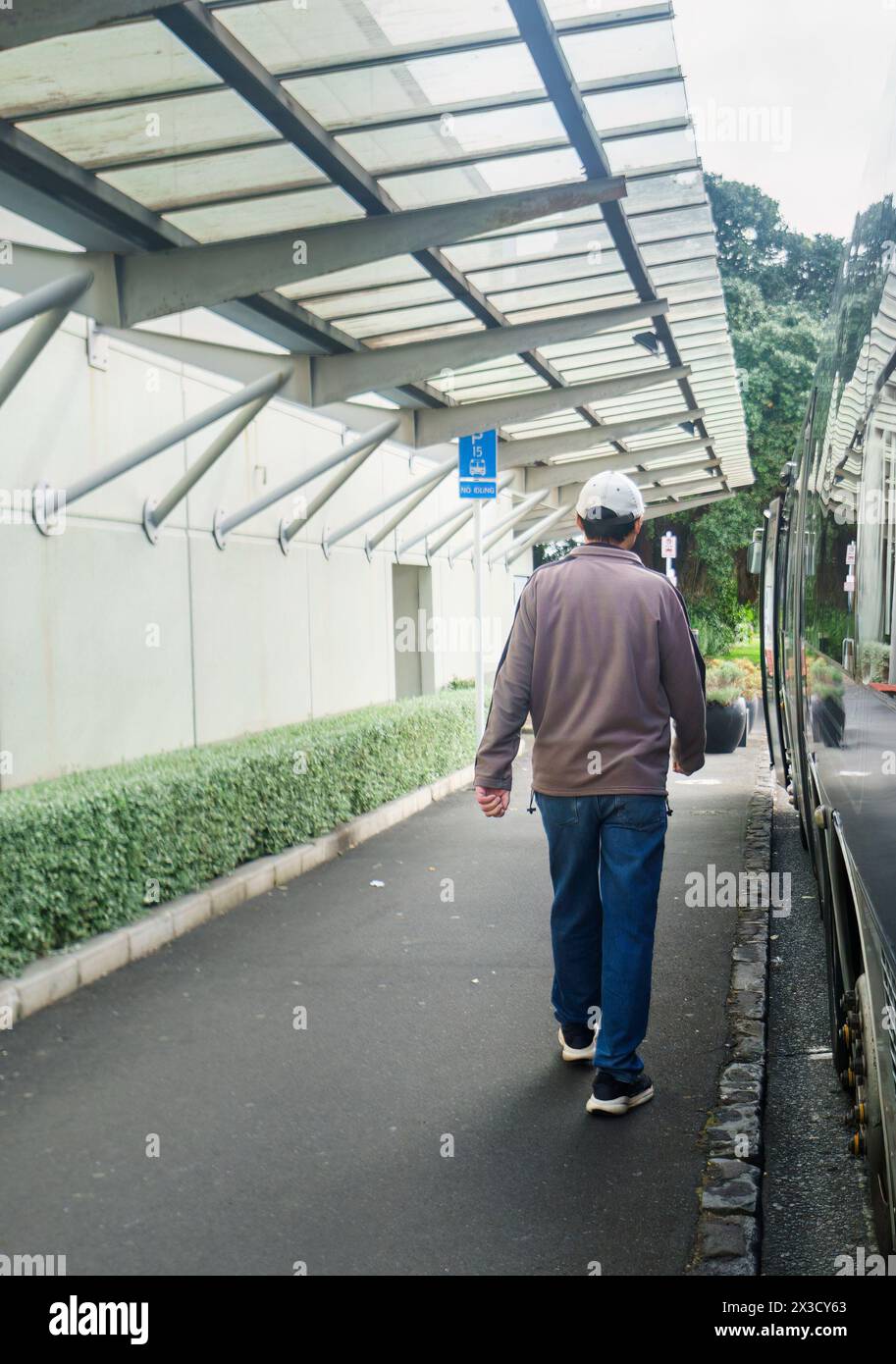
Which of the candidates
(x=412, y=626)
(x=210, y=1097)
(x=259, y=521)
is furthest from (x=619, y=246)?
(x=412, y=626)

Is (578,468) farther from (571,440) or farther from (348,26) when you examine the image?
(348,26)

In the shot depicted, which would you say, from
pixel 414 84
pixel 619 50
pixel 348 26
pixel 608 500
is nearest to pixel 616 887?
pixel 608 500

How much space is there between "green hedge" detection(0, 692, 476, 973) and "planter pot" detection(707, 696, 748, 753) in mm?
5995

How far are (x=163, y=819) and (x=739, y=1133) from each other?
12.5ft

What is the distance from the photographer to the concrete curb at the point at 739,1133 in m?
3.54

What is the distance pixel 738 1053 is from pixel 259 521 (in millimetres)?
8054

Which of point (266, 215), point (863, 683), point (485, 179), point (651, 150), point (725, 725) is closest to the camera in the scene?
point (863, 683)

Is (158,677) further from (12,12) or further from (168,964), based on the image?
(12,12)

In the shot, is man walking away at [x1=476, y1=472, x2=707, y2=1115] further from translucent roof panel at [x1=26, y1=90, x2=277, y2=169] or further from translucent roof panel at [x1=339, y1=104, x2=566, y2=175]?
translucent roof panel at [x1=339, y1=104, x2=566, y2=175]

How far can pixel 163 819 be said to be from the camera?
23.5 feet

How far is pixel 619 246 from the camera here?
9.22 meters

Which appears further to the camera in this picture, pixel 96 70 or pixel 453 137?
pixel 453 137

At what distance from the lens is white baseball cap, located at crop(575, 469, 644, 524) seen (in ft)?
15.2

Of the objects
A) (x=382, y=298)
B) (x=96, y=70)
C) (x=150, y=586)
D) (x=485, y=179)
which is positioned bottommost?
(x=150, y=586)
